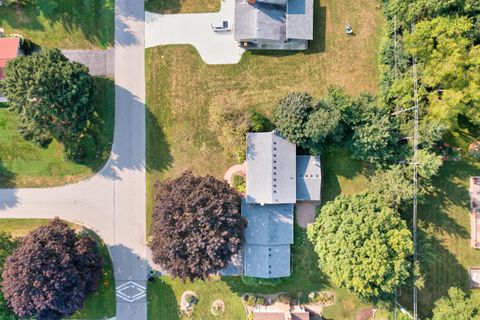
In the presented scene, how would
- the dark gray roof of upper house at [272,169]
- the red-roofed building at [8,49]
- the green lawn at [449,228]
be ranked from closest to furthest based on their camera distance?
the dark gray roof of upper house at [272,169] < the red-roofed building at [8,49] < the green lawn at [449,228]

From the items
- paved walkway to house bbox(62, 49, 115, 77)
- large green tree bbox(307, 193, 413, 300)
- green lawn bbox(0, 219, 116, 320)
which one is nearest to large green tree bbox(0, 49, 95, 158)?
paved walkway to house bbox(62, 49, 115, 77)

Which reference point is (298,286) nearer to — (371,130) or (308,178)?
(308,178)

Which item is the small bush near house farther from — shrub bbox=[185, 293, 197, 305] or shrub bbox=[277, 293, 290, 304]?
shrub bbox=[185, 293, 197, 305]

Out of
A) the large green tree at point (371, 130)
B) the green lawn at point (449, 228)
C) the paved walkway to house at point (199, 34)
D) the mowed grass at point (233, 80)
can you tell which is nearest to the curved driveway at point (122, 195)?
the mowed grass at point (233, 80)

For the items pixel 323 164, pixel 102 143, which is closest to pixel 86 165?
pixel 102 143

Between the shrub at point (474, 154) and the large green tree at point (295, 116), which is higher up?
the large green tree at point (295, 116)

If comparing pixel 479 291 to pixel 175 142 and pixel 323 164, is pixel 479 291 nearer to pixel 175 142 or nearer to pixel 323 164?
pixel 323 164

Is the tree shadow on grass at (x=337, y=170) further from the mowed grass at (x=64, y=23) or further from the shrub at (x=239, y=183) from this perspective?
the mowed grass at (x=64, y=23)
